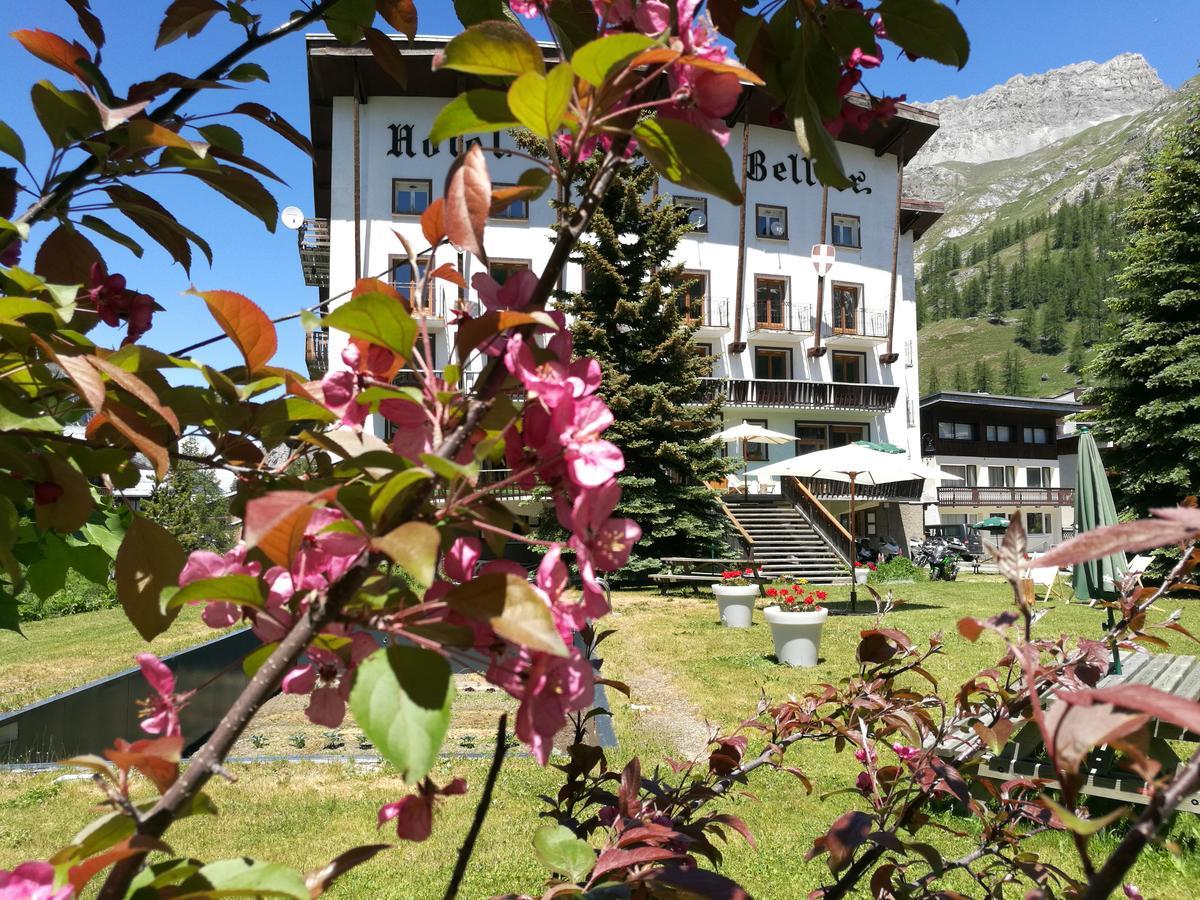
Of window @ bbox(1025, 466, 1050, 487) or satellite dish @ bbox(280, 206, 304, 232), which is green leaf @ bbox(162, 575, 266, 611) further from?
window @ bbox(1025, 466, 1050, 487)

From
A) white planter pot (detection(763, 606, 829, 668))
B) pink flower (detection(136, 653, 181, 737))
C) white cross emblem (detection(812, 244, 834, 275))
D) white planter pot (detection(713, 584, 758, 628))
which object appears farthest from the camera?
white cross emblem (detection(812, 244, 834, 275))

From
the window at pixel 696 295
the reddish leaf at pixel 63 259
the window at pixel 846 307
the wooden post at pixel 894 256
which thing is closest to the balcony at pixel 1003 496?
the wooden post at pixel 894 256

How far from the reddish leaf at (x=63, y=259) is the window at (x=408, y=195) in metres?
17.8

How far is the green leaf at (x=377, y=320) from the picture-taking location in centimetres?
47

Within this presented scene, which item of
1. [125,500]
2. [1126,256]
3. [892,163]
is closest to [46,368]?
[125,500]

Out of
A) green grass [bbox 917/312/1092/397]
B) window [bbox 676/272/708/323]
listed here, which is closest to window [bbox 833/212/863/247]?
window [bbox 676/272/708/323]

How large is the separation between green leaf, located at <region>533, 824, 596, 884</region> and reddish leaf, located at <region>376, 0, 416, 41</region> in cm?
104

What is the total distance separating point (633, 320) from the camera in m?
14.3

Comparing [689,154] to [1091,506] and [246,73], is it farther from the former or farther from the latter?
[1091,506]

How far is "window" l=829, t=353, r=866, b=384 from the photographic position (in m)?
21.0

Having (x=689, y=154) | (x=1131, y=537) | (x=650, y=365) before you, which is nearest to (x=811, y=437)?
(x=650, y=365)

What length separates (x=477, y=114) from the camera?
1.72ft

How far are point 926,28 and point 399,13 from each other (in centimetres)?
69

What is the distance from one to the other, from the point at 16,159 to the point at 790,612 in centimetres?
679
